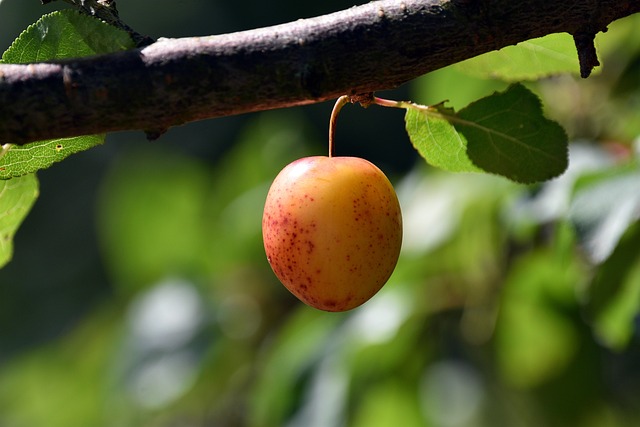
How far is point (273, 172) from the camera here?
2.03m

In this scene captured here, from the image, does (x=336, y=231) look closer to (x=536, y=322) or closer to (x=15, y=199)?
(x=15, y=199)

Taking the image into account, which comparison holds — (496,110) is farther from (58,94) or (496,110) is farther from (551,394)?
(551,394)

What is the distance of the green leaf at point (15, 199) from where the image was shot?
867 millimetres

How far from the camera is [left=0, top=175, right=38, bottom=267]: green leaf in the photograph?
2.85ft

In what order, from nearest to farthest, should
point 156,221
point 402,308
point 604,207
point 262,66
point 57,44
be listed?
point 262,66
point 57,44
point 604,207
point 402,308
point 156,221

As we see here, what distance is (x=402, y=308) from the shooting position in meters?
1.53

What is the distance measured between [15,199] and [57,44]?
216 millimetres

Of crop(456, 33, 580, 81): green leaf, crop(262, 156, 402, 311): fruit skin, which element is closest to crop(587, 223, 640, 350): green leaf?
crop(456, 33, 580, 81): green leaf

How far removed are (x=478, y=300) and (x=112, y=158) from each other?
328 cm

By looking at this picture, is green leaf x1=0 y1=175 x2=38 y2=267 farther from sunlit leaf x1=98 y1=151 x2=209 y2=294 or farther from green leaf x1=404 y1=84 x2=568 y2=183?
sunlit leaf x1=98 y1=151 x2=209 y2=294

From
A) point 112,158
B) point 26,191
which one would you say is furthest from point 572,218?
point 112,158

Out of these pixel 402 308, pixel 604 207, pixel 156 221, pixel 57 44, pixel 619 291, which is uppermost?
pixel 57 44

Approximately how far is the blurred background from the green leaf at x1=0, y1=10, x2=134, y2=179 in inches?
23.2

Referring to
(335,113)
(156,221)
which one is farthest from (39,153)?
(156,221)
